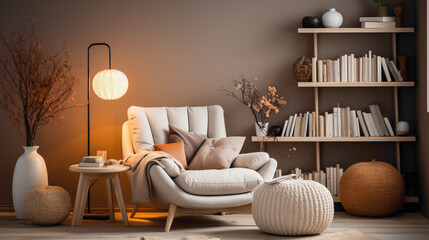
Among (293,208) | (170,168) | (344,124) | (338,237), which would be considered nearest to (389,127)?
(344,124)

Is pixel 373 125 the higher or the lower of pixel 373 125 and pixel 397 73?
the lower

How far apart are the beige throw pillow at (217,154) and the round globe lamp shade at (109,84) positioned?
93cm

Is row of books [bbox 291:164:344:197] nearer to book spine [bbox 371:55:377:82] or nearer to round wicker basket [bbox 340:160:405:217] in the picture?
round wicker basket [bbox 340:160:405:217]

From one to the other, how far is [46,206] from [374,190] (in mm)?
2743

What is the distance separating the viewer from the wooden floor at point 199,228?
13.4ft

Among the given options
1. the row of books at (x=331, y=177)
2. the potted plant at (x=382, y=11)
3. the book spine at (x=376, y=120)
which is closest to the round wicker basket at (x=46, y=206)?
the row of books at (x=331, y=177)

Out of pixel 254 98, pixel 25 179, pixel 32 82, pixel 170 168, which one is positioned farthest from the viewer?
pixel 254 98

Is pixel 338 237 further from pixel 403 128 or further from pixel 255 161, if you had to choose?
pixel 403 128

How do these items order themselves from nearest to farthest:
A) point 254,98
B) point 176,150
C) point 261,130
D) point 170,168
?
point 170,168, point 176,150, point 261,130, point 254,98

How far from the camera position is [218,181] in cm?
419

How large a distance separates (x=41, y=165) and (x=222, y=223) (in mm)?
1685

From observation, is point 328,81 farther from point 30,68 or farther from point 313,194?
point 30,68

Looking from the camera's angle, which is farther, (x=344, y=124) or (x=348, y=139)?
(x=344, y=124)

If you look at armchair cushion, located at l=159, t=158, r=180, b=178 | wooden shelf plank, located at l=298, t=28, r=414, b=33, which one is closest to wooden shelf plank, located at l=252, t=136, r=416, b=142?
wooden shelf plank, located at l=298, t=28, r=414, b=33
